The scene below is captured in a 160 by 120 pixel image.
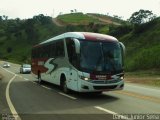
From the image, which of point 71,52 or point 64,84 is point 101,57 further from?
point 64,84

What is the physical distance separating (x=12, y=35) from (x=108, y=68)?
15498 cm

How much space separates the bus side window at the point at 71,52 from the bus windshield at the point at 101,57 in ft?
2.06

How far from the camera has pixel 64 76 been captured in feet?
69.6

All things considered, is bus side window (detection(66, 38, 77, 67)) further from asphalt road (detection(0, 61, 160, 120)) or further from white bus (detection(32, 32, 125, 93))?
asphalt road (detection(0, 61, 160, 120))

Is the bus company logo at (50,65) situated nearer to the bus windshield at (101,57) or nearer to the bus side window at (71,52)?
the bus side window at (71,52)

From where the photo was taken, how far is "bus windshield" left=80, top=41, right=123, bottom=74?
1806 cm

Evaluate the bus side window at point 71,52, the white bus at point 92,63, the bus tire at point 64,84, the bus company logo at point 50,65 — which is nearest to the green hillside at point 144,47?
the bus company logo at point 50,65

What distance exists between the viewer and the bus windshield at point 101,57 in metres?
18.1

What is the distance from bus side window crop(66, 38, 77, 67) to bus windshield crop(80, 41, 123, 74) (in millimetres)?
627

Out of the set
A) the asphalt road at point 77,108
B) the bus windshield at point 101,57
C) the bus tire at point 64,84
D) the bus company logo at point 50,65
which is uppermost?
the bus windshield at point 101,57

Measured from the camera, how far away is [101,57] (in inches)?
719

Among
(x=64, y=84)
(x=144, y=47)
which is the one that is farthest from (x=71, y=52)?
(x=144, y=47)

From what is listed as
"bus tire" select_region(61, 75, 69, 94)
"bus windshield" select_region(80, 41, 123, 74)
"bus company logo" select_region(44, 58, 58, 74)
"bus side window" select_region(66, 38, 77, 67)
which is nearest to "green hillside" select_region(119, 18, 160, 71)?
"bus company logo" select_region(44, 58, 58, 74)

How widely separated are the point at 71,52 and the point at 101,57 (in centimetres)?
186
